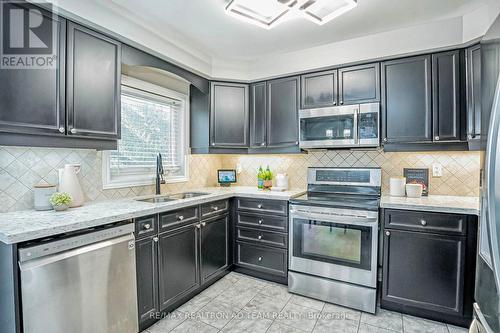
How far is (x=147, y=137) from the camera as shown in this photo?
2.79 meters

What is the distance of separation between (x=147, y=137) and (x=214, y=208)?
1078 millimetres

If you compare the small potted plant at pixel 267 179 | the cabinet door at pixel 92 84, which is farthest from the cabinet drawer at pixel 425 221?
the cabinet door at pixel 92 84

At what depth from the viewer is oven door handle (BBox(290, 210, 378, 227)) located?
7.14ft

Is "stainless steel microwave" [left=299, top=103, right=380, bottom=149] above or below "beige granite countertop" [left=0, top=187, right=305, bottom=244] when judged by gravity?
above

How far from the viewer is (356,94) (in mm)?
2584

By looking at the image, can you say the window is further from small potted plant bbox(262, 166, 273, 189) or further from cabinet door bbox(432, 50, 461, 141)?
cabinet door bbox(432, 50, 461, 141)

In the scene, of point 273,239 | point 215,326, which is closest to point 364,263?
point 273,239

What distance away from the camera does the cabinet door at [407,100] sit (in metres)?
2.32

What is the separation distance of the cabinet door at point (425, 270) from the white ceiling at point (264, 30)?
1813 millimetres

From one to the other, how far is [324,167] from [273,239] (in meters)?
0.99

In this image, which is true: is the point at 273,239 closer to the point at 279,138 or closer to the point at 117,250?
the point at 279,138

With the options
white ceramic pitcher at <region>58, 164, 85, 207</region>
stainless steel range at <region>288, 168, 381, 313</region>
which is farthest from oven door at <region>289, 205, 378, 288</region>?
white ceramic pitcher at <region>58, 164, 85, 207</region>

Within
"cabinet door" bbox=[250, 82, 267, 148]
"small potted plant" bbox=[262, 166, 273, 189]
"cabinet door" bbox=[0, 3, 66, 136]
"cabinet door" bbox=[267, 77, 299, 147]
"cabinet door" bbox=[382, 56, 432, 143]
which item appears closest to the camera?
"cabinet door" bbox=[0, 3, 66, 136]

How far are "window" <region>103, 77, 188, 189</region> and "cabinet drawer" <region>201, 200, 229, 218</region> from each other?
65 centimetres
